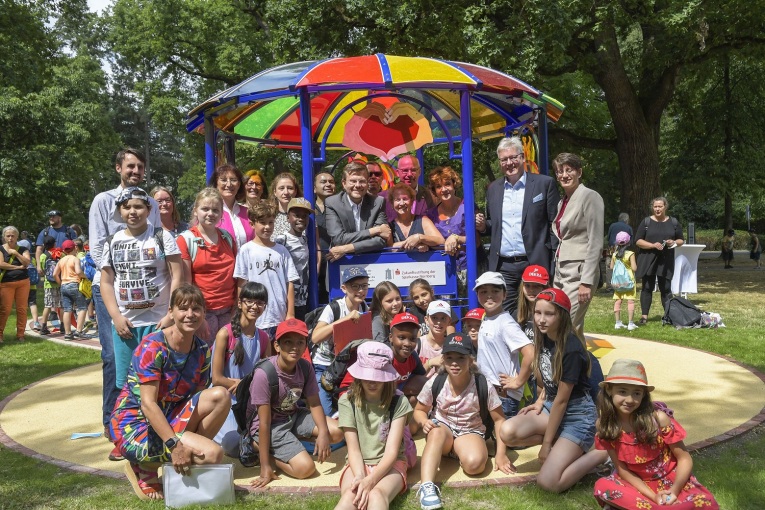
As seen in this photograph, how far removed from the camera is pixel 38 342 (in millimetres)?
11156

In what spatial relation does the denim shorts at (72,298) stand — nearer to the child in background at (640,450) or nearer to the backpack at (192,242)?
the backpack at (192,242)

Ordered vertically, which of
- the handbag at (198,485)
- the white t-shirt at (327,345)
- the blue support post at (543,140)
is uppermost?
the blue support post at (543,140)

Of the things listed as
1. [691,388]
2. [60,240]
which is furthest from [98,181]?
[691,388]

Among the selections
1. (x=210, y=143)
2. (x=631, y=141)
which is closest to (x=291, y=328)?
(x=210, y=143)

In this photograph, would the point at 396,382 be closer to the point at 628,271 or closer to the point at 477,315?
the point at 477,315

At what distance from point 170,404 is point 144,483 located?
506 millimetres

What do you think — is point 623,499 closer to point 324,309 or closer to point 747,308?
point 324,309

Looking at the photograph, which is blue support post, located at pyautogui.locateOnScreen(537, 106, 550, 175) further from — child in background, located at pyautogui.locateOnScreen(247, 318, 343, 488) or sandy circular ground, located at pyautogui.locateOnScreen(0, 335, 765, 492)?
child in background, located at pyautogui.locateOnScreen(247, 318, 343, 488)

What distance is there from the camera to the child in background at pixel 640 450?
3.51 meters

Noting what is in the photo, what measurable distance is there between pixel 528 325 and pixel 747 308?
9.31 meters

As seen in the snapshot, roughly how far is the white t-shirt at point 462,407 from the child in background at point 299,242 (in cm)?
196

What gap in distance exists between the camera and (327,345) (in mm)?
5723

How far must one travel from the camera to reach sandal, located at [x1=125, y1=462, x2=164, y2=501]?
13.6 feet

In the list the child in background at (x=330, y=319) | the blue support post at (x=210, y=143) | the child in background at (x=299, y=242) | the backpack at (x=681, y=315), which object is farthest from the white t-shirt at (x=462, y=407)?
the backpack at (x=681, y=315)
